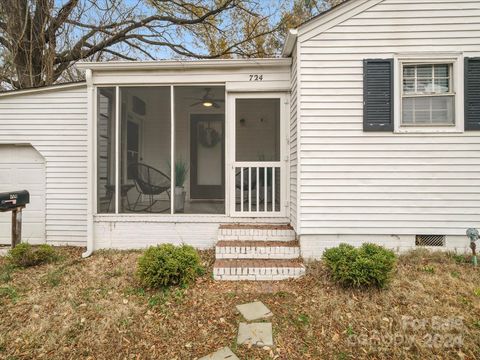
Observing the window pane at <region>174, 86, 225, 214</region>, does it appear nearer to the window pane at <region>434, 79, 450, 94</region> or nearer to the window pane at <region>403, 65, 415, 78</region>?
the window pane at <region>403, 65, 415, 78</region>

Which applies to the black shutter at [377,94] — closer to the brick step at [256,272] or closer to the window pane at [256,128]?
the window pane at [256,128]

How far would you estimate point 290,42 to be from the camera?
446 centimetres

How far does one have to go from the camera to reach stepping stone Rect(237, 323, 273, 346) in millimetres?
2549

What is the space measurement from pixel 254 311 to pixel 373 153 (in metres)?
2.81

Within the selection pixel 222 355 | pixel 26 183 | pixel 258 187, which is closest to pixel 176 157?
pixel 258 187

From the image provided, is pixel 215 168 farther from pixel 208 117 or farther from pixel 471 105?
pixel 471 105

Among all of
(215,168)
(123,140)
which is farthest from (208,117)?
(123,140)

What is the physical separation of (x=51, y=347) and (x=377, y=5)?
223 inches

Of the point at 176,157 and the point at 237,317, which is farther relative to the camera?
the point at 176,157

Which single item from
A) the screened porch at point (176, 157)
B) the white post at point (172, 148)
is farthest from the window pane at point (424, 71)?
the white post at point (172, 148)

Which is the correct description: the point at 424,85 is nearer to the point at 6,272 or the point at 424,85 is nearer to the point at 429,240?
the point at 429,240

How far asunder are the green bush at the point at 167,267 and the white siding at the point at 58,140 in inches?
104

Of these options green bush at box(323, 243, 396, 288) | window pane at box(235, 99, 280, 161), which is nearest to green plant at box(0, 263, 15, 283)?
window pane at box(235, 99, 280, 161)

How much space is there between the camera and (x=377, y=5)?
4.17m
